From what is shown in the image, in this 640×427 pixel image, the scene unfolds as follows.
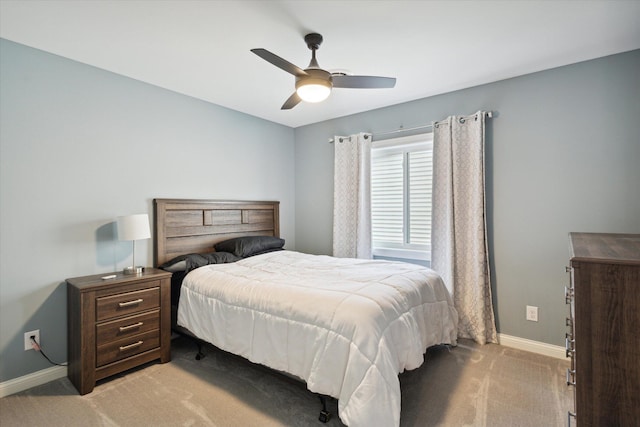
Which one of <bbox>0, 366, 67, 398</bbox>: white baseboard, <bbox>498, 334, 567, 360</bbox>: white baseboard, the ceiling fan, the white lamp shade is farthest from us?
<bbox>498, 334, 567, 360</bbox>: white baseboard

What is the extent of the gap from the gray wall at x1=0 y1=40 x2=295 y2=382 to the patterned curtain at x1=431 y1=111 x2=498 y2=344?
2.66 meters

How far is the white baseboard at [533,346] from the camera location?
2.66m

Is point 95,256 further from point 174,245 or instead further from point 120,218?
point 174,245

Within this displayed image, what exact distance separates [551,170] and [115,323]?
3871mm

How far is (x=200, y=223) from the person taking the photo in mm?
3340

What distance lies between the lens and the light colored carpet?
1867 mm

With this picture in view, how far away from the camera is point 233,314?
7.32ft

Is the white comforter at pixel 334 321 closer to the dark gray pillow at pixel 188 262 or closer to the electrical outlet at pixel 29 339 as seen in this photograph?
the dark gray pillow at pixel 188 262

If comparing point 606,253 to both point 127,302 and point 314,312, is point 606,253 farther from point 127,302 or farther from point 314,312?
point 127,302

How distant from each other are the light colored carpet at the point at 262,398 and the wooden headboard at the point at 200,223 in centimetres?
111

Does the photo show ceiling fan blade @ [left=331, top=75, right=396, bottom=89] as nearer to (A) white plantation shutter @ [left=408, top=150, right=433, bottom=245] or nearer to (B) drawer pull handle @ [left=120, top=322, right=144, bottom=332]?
(A) white plantation shutter @ [left=408, top=150, right=433, bottom=245]

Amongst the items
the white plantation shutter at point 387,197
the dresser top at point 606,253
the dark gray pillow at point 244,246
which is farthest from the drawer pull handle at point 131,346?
the dresser top at point 606,253

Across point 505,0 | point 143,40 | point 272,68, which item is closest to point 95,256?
point 143,40

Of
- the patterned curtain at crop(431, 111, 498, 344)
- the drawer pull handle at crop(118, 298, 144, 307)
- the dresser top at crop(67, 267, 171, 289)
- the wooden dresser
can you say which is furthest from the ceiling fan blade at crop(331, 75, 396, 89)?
the drawer pull handle at crop(118, 298, 144, 307)
